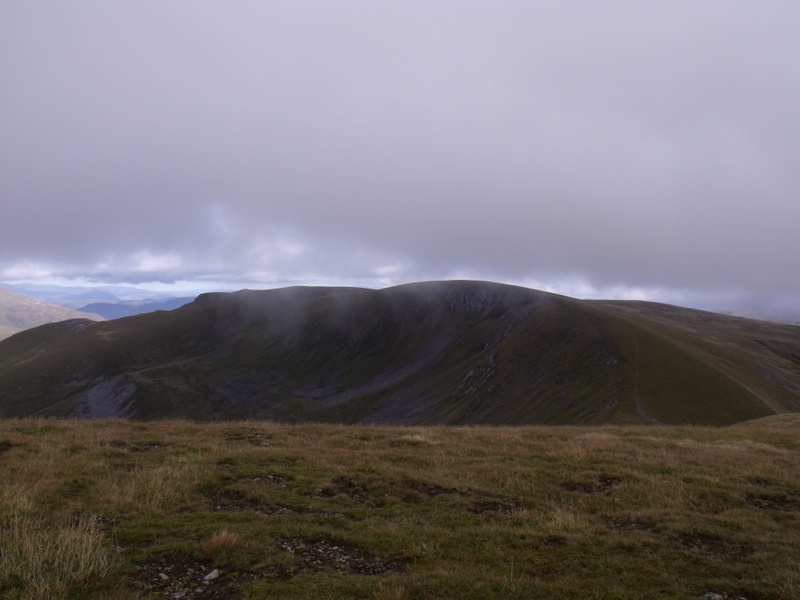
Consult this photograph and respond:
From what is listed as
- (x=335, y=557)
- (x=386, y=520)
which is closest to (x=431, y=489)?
(x=386, y=520)

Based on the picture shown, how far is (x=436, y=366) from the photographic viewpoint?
13162 cm

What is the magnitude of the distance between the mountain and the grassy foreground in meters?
44.4

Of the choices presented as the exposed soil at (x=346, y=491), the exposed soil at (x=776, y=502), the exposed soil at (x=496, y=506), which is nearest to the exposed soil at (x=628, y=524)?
the exposed soil at (x=496, y=506)

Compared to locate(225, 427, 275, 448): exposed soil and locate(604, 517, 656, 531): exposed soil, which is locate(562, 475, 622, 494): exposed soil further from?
locate(225, 427, 275, 448): exposed soil

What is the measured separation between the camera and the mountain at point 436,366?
69250 mm

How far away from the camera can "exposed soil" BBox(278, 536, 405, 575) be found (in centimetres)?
883

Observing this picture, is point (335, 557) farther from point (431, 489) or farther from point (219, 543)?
point (431, 489)

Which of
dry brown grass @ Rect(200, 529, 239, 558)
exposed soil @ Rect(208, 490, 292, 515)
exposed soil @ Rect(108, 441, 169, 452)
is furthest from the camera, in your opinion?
exposed soil @ Rect(108, 441, 169, 452)

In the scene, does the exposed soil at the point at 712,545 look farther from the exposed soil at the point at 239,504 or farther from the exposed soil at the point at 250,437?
the exposed soil at the point at 250,437

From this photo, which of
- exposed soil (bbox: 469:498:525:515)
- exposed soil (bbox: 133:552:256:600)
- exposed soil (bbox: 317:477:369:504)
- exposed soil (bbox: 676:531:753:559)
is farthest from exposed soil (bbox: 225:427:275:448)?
exposed soil (bbox: 676:531:753:559)

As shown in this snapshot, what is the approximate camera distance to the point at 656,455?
1852 centimetres

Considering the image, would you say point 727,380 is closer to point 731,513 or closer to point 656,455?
point 656,455

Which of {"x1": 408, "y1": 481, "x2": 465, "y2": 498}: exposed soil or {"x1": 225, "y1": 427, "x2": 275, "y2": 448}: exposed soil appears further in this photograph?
{"x1": 225, "y1": 427, "x2": 275, "y2": 448}: exposed soil

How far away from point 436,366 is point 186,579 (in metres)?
125
